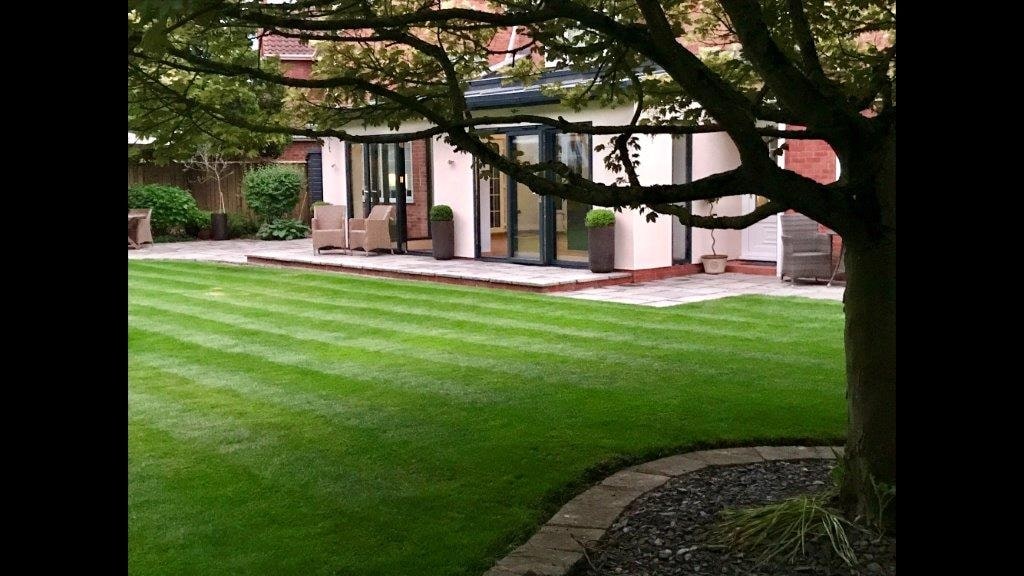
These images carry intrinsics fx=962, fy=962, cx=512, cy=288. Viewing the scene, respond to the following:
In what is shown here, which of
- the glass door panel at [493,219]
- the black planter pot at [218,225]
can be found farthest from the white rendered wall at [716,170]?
the black planter pot at [218,225]

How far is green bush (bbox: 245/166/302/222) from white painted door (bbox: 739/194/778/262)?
13.5 metres

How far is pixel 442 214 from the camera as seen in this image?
57.0ft

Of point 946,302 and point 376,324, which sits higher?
point 946,302

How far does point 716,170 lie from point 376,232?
22.2ft

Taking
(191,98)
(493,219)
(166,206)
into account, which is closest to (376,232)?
(493,219)

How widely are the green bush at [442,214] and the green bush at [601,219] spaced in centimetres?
361

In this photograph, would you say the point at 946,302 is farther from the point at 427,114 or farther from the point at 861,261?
the point at 427,114

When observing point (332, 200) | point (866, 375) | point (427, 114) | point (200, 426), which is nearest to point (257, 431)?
point (200, 426)

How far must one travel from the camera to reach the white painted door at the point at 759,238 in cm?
1518

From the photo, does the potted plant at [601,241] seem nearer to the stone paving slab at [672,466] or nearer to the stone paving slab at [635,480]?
the stone paving slab at [672,466]

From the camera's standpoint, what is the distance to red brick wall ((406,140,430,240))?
1883 cm

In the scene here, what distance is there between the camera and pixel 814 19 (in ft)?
18.7

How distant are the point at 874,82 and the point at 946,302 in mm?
3394

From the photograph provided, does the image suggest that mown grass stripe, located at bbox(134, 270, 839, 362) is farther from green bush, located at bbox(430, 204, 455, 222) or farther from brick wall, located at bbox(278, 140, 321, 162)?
brick wall, located at bbox(278, 140, 321, 162)
